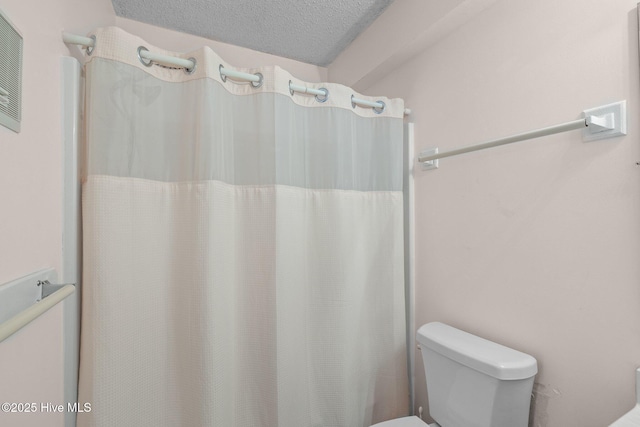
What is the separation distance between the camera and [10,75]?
0.57 m

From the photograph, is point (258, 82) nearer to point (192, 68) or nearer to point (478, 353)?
point (192, 68)

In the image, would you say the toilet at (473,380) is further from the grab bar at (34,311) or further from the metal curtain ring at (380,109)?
the grab bar at (34,311)

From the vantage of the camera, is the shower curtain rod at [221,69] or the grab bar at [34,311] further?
the shower curtain rod at [221,69]

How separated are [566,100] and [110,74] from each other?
58.3 inches

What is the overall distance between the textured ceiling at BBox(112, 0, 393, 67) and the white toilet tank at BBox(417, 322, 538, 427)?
155 cm

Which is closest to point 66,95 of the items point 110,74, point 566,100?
point 110,74

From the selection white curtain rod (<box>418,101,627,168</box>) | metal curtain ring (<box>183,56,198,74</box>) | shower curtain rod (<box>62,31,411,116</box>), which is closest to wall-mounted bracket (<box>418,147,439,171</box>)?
shower curtain rod (<box>62,31,411,116</box>)

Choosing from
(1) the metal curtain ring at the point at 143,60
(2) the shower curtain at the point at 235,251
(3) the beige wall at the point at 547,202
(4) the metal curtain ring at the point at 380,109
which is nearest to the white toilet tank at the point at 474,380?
(3) the beige wall at the point at 547,202

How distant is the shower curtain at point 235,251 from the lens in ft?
3.05

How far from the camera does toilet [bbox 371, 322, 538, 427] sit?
35.6 inches

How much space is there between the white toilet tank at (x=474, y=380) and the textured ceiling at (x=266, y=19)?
155 cm

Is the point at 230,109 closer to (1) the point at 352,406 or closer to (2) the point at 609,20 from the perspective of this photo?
(2) the point at 609,20

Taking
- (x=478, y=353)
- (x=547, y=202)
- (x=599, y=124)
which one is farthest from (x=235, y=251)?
(x=599, y=124)

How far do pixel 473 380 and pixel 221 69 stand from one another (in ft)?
4.79
